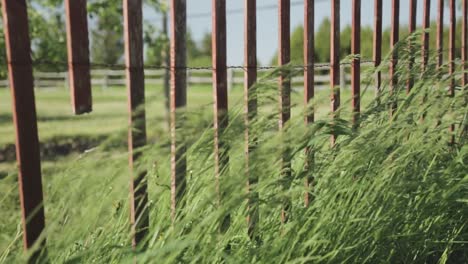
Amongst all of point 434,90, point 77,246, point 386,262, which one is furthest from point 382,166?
point 77,246

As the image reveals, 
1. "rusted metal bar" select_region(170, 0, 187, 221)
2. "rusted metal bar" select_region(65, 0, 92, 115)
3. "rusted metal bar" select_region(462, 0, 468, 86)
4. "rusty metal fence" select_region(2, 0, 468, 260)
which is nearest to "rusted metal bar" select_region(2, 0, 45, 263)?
"rusty metal fence" select_region(2, 0, 468, 260)

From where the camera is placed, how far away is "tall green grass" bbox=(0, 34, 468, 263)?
1.36 m

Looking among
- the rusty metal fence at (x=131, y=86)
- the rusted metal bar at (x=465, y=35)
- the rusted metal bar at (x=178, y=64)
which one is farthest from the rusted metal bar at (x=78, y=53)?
the rusted metal bar at (x=465, y=35)

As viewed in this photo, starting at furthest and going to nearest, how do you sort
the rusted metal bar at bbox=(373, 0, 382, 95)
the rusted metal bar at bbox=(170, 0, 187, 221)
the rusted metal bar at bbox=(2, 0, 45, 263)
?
the rusted metal bar at bbox=(373, 0, 382, 95)
the rusted metal bar at bbox=(170, 0, 187, 221)
the rusted metal bar at bbox=(2, 0, 45, 263)

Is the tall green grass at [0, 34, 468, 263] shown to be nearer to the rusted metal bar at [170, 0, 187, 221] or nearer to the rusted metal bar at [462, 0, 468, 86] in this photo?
the rusted metal bar at [170, 0, 187, 221]

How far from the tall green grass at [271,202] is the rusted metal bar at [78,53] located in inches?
6.3

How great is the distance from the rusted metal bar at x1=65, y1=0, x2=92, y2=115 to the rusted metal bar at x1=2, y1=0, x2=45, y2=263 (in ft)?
0.40

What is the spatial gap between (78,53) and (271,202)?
621 mm

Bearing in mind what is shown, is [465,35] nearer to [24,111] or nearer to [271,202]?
[271,202]

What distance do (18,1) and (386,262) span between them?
123 cm

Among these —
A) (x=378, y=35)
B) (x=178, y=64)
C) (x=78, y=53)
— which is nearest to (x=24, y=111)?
(x=78, y=53)

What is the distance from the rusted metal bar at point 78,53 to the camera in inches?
58.4

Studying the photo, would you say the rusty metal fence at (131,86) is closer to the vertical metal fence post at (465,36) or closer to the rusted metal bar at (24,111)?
the rusted metal bar at (24,111)

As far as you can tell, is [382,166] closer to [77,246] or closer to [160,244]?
[160,244]
